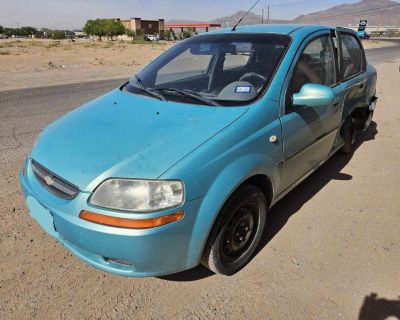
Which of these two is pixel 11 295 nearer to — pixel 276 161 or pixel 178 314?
pixel 178 314

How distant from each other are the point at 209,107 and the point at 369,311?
173 centimetres

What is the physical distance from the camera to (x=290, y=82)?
284 centimetres

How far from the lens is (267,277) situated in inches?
102

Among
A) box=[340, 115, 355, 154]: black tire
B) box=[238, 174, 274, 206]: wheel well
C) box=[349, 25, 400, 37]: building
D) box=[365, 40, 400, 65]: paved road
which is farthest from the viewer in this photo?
box=[349, 25, 400, 37]: building

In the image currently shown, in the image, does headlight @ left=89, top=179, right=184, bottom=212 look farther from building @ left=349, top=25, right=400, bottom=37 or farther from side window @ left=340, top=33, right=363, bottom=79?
building @ left=349, top=25, right=400, bottom=37

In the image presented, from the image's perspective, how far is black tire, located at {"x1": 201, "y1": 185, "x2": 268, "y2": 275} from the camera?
2.31 meters

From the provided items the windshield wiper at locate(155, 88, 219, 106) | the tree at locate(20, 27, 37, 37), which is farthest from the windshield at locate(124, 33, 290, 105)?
the tree at locate(20, 27, 37, 37)

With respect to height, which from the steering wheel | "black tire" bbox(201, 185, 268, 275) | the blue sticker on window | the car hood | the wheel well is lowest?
"black tire" bbox(201, 185, 268, 275)

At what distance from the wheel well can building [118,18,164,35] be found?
11551cm

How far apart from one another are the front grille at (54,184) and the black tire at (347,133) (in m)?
3.26

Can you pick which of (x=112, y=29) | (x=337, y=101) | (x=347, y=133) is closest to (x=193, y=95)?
(x=337, y=101)

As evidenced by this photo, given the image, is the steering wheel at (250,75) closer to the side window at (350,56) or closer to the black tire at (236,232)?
the black tire at (236,232)

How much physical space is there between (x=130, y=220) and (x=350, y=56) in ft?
11.5

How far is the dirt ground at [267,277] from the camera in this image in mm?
2291
